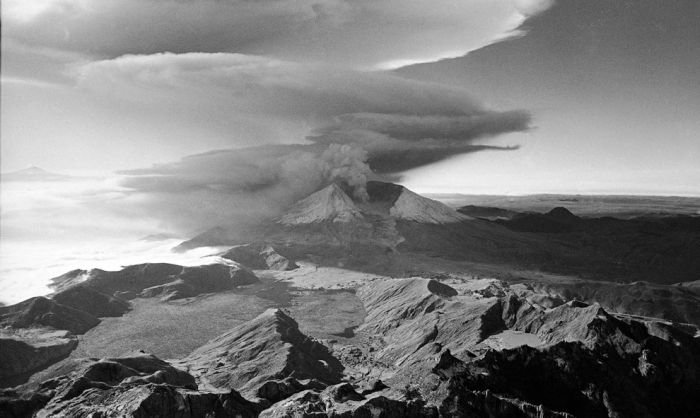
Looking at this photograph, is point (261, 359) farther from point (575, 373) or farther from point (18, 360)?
point (575, 373)

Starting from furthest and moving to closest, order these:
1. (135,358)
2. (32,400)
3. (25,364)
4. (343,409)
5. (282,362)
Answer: (25,364)
(282,362)
(135,358)
(32,400)
(343,409)

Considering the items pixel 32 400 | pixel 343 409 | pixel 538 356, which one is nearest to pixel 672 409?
pixel 538 356

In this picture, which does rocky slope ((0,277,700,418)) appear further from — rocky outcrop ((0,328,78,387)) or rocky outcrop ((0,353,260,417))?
rocky outcrop ((0,328,78,387))

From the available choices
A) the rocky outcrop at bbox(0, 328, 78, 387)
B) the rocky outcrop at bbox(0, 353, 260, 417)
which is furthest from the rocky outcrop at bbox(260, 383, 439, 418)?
the rocky outcrop at bbox(0, 328, 78, 387)

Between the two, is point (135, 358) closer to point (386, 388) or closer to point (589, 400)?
point (386, 388)

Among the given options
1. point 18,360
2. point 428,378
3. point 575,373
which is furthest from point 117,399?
point 575,373

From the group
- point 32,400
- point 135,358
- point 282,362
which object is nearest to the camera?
point 32,400

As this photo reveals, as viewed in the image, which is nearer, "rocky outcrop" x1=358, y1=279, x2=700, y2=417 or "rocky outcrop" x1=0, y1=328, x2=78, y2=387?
"rocky outcrop" x1=358, y1=279, x2=700, y2=417

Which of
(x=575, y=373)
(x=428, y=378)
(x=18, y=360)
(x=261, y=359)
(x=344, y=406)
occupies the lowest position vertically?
(x=18, y=360)
